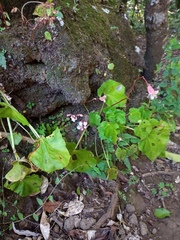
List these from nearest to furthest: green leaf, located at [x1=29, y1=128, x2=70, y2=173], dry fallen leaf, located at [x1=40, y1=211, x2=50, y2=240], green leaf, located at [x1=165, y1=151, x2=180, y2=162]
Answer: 1. green leaf, located at [x1=29, y1=128, x2=70, y2=173]
2. dry fallen leaf, located at [x1=40, y1=211, x2=50, y2=240]
3. green leaf, located at [x1=165, y1=151, x2=180, y2=162]

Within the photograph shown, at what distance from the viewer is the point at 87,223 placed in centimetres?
190

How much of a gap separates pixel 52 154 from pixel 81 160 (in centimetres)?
34

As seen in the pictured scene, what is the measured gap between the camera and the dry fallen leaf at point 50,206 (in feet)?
6.27

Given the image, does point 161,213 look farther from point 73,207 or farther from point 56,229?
point 56,229

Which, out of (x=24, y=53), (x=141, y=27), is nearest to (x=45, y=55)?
(x=24, y=53)

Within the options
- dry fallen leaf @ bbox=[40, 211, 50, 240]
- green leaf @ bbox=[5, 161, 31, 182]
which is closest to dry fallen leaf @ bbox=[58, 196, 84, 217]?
dry fallen leaf @ bbox=[40, 211, 50, 240]

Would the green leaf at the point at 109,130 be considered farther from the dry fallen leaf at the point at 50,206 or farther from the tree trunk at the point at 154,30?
the tree trunk at the point at 154,30

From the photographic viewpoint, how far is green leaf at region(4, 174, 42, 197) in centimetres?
176

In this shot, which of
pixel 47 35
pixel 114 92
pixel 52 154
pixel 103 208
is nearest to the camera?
pixel 52 154

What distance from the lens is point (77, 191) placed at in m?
2.04

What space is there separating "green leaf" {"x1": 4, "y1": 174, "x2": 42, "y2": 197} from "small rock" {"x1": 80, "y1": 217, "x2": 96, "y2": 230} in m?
0.34

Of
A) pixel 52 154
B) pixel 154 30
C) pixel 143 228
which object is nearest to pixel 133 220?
pixel 143 228

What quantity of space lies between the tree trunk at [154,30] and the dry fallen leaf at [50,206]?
1.40 metres

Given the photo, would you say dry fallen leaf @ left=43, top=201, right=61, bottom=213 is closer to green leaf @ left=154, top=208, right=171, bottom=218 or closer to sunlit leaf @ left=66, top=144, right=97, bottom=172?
sunlit leaf @ left=66, top=144, right=97, bottom=172
